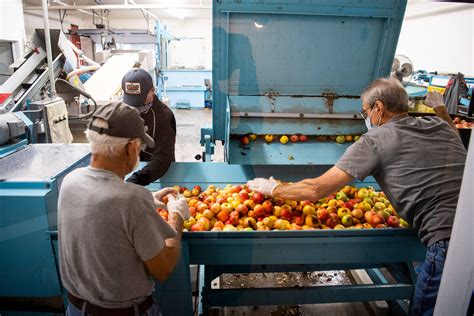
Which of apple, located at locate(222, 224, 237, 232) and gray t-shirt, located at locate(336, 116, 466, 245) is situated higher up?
gray t-shirt, located at locate(336, 116, 466, 245)

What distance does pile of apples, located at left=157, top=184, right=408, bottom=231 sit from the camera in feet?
7.57

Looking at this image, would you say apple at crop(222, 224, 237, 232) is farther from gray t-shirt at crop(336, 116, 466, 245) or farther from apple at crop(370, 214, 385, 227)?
apple at crop(370, 214, 385, 227)

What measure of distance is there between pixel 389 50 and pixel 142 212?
314 cm

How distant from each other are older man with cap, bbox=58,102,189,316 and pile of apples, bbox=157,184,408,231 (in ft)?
2.80

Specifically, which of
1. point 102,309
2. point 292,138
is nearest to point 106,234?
point 102,309

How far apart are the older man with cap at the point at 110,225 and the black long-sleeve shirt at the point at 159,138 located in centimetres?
134

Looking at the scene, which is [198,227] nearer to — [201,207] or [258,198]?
[201,207]

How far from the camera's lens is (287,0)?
121 inches

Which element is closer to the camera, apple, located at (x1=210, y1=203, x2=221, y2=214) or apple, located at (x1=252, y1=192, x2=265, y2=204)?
apple, located at (x1=210, y1=203, x2=221, y2=214)

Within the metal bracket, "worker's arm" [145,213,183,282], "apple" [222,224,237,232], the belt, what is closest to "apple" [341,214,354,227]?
"apple" [222,224,237,232]

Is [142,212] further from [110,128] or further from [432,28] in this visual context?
[432,28]

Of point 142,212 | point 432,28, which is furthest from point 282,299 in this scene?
point 432,28

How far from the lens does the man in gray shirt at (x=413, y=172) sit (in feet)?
5.97

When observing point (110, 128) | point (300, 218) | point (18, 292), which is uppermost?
point (110, 128)
